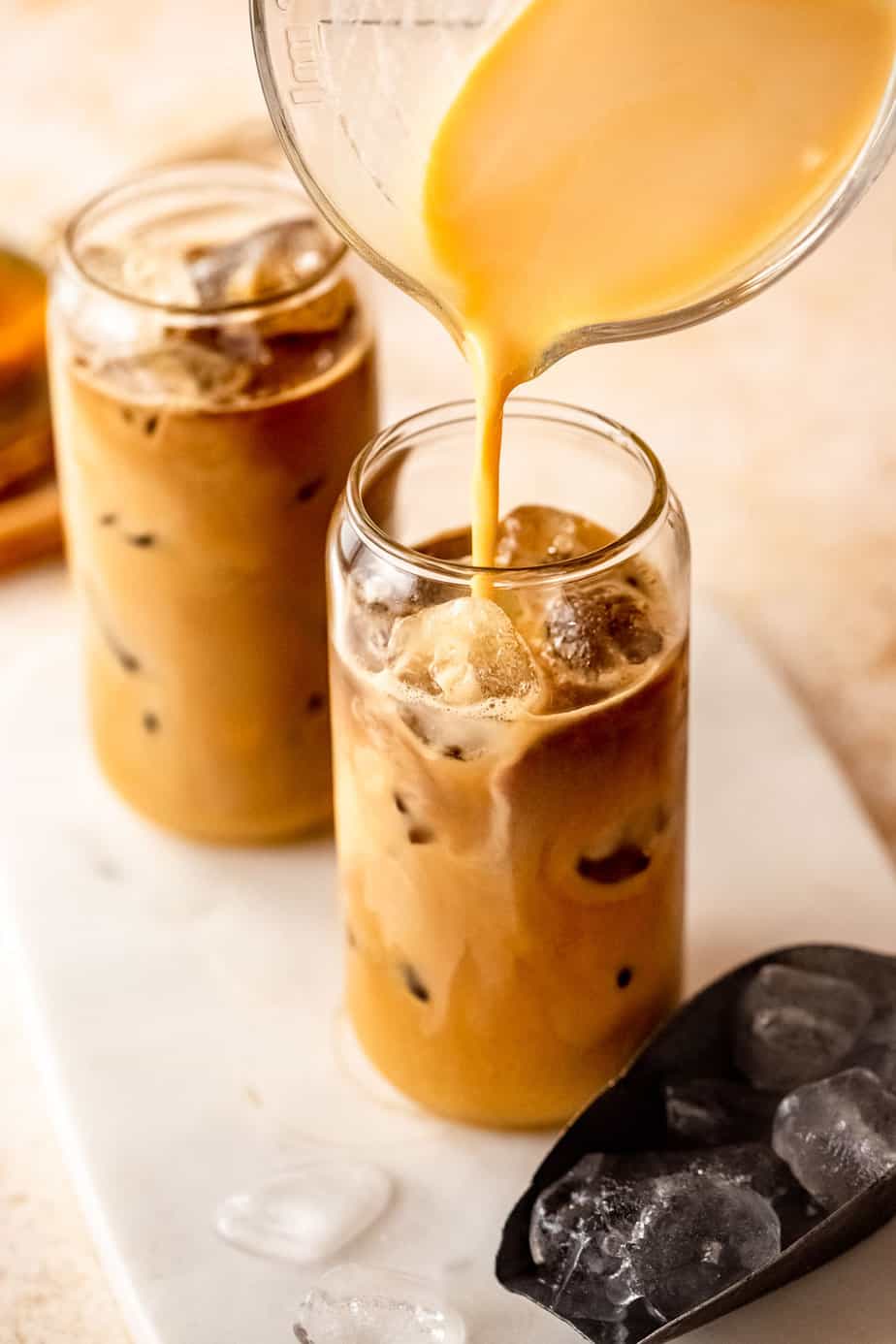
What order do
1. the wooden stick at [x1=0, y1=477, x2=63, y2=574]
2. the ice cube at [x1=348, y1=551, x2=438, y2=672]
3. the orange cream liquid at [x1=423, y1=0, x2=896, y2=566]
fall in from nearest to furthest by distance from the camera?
the orange cream liquid at [x1=423, y1=0, x2=896, y2=566]
the ice cube at [x1=348, y1=551, x2=438, y2=672]
the wooden stick at [x1=0, y1=477, x2=63, y2=574]

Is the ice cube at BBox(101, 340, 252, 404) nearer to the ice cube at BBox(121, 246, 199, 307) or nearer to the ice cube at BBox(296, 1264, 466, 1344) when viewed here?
the ice cube at BBox(121, 246, 199, 307)

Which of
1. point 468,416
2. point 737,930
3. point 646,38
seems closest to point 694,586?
point 737,930

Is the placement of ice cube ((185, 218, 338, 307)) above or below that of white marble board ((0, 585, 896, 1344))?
above

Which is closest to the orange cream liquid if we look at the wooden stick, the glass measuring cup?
the glass measuring cup

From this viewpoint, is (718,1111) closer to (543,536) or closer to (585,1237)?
(585,1237)

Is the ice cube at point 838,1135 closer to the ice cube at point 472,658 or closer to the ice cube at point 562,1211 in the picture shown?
the ice cube at point 562,1211

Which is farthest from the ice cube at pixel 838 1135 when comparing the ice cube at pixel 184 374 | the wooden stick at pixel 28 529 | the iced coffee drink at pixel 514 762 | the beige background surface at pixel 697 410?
the wooden stick at pixel 28 529

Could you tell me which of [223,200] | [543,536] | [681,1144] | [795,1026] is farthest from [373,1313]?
[223,200]
